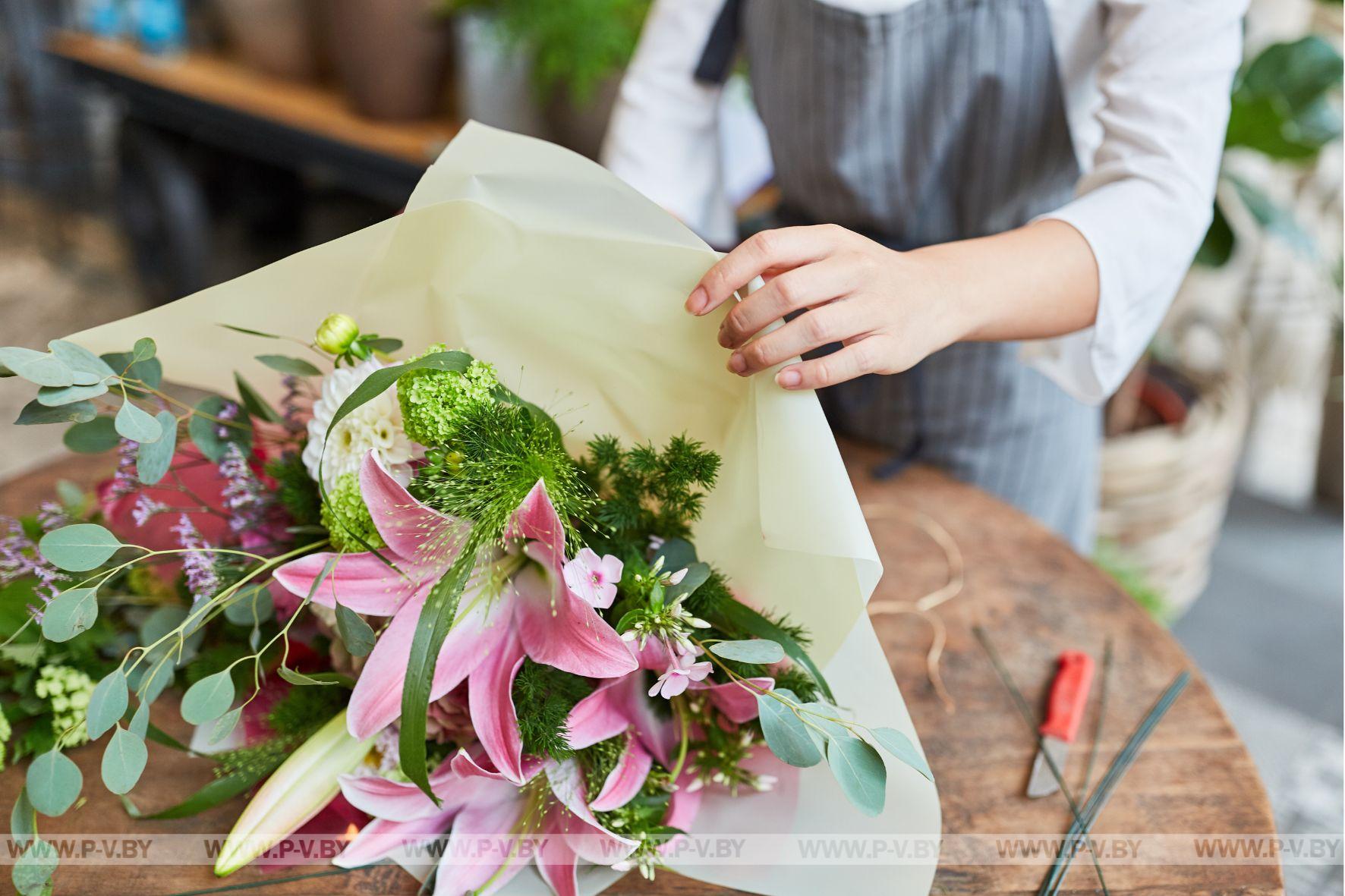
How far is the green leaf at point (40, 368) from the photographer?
50cm

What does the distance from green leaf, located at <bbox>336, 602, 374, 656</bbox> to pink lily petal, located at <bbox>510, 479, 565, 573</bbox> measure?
0.09 m

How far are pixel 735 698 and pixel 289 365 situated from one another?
352mm

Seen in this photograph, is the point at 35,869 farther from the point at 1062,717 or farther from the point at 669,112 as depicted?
the point at 669,112

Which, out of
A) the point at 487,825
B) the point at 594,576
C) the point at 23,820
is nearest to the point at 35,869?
the point at 23,820

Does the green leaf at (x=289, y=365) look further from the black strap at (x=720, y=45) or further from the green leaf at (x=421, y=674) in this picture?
the black strap at (x=720, y=45)

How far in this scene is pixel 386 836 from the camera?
561 millimetres

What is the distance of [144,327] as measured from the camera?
601mm

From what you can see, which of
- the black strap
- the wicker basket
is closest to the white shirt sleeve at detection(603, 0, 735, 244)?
the black strap

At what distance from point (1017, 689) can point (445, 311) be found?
51 centimetres

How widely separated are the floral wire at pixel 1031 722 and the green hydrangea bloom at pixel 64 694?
647mm

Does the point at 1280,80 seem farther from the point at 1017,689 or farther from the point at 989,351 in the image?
the point at 1017,689

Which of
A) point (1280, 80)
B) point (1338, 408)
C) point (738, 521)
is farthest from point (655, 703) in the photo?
point (1338, 408)

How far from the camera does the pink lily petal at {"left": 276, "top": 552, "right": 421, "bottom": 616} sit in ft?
1.69

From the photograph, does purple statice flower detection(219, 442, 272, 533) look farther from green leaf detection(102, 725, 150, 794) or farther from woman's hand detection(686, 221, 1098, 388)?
woman's hand detection(686, 221, 1098, 388)
